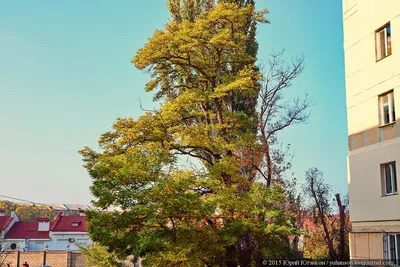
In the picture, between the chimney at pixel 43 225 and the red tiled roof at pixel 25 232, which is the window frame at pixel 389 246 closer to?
the red tiled roof at pixel 25 232

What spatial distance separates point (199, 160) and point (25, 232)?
3495 cm

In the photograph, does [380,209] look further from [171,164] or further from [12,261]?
[12,261]

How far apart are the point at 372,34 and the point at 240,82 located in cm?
500

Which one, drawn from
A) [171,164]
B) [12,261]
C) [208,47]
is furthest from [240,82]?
[12,261]

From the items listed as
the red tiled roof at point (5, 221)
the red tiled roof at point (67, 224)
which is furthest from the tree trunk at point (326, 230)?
the red tiled roof at point (5, 221)

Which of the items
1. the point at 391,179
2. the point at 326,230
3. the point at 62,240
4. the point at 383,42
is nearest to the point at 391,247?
the point at 391,179

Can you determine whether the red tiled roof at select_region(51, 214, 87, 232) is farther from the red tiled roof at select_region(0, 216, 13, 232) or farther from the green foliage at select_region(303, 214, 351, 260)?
the green foliage at select_region(303, 214, 351, 260)

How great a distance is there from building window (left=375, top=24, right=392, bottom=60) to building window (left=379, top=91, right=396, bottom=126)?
1.19m

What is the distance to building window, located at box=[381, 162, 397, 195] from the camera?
13.2 meters

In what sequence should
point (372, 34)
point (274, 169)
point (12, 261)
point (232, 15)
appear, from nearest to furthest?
point (372, 34) → point (232, 15) → point (274, 169) → point (12, 261)

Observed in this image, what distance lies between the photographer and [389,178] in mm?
13453

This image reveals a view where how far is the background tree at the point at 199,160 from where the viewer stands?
14.3 meters

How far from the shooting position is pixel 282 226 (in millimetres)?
16047

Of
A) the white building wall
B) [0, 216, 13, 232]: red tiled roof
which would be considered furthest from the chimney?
[0, 216, 13, 232]: red tiled roof
